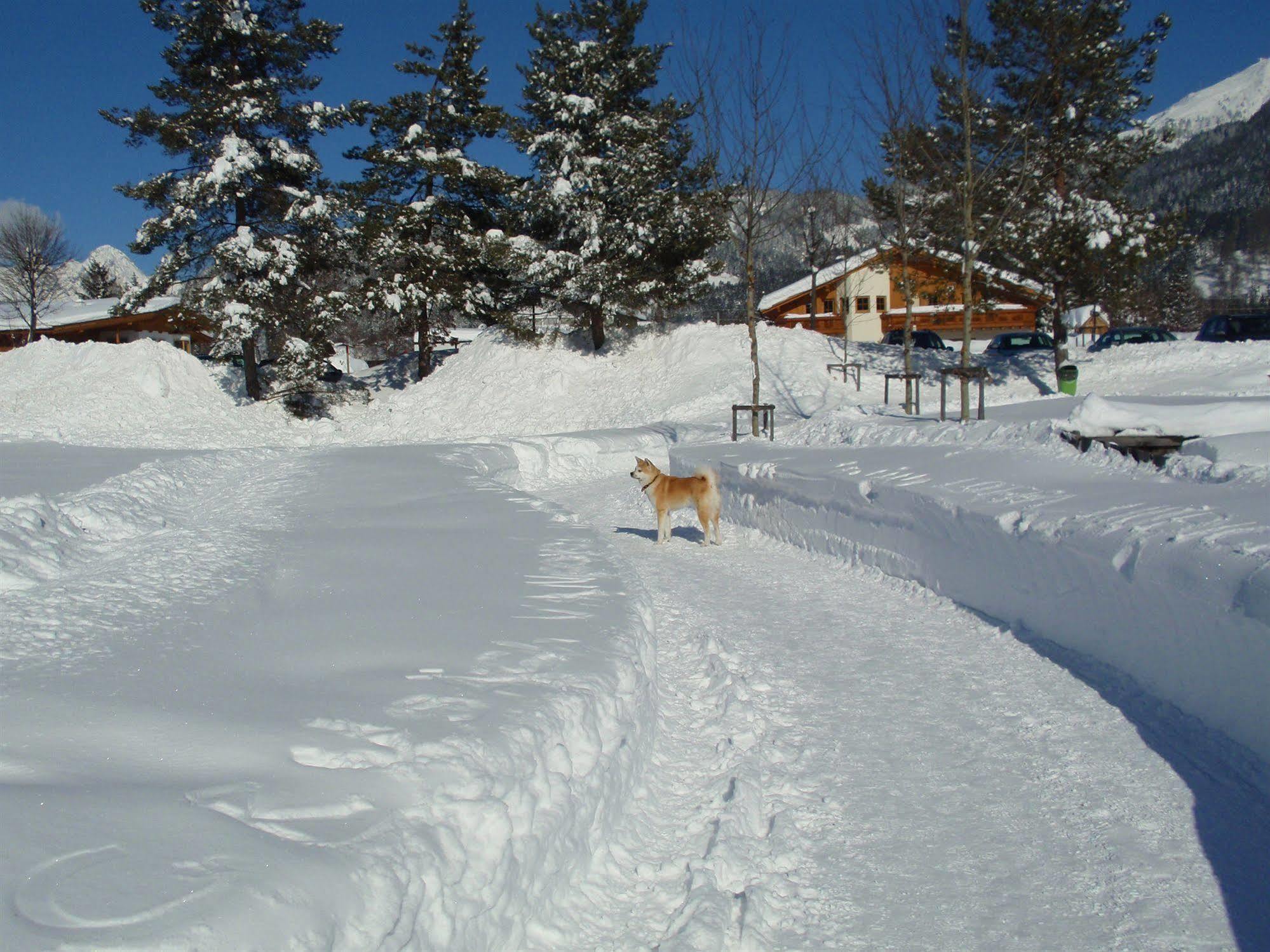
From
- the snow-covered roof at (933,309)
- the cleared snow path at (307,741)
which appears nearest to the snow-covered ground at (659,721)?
the cleared snow path at (307,741)

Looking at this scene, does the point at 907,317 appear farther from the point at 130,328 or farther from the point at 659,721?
the point at 130,328

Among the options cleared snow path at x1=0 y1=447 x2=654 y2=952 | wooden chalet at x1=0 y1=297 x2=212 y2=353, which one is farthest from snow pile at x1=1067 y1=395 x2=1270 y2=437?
wooden chalet at x1=0 y1=297 x2=212 y2=353

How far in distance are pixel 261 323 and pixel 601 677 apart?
27.5 metres

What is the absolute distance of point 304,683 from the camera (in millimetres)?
4281

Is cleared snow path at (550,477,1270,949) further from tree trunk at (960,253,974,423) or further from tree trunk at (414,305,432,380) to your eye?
tree trunk at (414,305,432,380)

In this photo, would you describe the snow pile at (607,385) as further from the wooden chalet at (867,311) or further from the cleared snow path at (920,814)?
the cleared snow path at (920,814)

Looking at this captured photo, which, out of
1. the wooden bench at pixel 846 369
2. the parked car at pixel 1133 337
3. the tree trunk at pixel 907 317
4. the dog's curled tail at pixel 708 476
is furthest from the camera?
the parked car at pixel 1133 337

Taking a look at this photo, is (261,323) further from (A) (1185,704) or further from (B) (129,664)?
(A) (1185,704)

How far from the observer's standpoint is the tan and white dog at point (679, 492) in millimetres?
10766

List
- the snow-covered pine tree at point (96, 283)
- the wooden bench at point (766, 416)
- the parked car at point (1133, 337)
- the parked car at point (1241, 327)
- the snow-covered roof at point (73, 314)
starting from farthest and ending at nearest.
A: the snow-covered pine tree at point (96, 283) < the snow-covered roof at point (73, 314) < the parked car at point (1133, 337) < the parked car at point (1241, 327) < the wooden bench at point (766, 416)

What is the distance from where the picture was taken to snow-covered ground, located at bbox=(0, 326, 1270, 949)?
→ 9.13 feet

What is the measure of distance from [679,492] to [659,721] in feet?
18.7

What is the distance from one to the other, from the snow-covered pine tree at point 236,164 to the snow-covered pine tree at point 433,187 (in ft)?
9.28

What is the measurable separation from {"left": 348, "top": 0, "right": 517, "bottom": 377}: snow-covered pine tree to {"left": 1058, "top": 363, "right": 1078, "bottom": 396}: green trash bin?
64.8 ft
